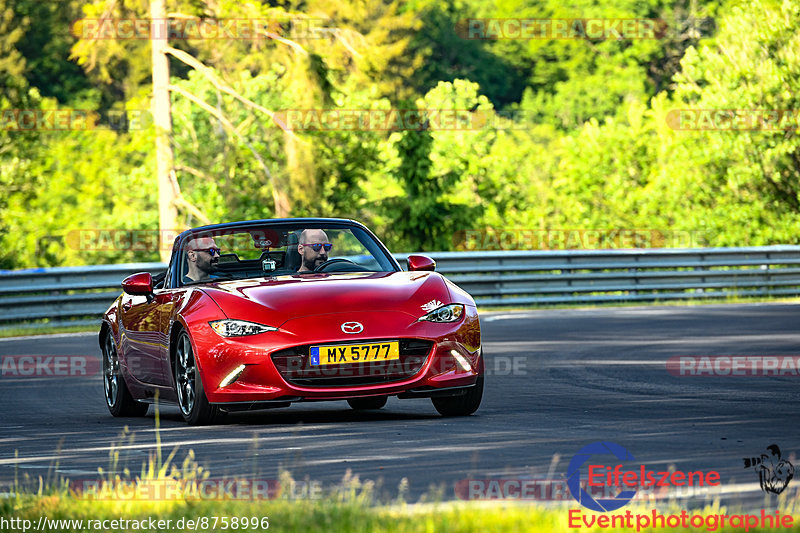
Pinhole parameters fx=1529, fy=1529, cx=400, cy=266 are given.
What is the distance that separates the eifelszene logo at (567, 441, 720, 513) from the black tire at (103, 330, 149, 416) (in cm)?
516

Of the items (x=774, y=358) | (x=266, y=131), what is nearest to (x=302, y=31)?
Result: (x=266, y=131)

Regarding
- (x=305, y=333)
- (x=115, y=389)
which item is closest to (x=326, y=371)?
(x=305, y=333)

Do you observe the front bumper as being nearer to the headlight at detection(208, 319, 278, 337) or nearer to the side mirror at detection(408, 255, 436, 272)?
the headlight at detection(208, 319, 278, 337)

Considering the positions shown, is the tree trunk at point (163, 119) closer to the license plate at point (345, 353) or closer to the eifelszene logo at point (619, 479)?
the license plate at point (345, 353)

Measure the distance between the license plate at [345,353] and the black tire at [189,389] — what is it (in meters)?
0.84

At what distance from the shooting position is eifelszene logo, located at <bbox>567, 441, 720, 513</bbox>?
20.0 ft

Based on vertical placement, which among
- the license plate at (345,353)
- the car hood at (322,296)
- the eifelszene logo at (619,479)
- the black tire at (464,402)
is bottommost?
the black tire at (464,402)

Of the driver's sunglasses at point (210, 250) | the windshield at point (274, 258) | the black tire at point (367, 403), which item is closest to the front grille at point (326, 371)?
the black tire at point (367, 403)

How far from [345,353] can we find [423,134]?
1433 inches

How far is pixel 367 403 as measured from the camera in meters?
11.3

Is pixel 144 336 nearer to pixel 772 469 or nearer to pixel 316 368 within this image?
pixel 316 368

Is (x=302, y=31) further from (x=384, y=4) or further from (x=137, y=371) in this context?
(x=384, y=4)

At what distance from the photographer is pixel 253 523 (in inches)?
225

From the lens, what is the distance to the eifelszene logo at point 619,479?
609 centimetres
